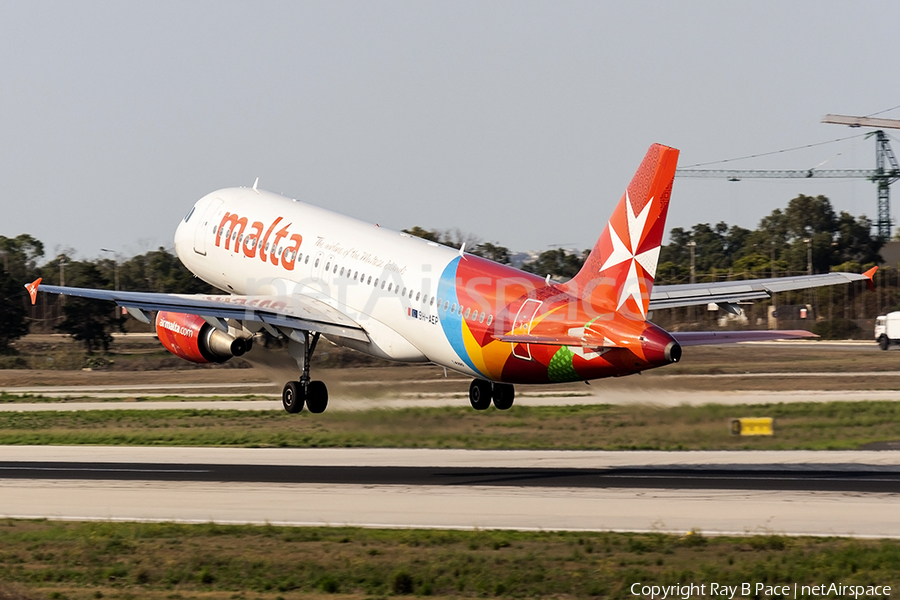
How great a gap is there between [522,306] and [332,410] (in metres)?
12.1

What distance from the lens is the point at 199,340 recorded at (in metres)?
44.1

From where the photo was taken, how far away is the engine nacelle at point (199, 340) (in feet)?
144

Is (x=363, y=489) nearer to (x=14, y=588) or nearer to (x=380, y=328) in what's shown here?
(x=380, y=328)

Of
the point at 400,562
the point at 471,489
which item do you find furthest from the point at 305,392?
the point at 400,562

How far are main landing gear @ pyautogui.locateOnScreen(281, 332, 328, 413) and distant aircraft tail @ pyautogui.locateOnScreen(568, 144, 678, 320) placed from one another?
13.3 m

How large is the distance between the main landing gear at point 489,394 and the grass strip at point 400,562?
13686mm

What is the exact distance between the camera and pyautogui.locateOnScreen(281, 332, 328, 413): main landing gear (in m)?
43.5

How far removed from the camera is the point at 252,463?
140 feet

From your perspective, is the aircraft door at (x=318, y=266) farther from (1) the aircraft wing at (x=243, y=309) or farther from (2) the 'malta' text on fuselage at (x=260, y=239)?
(2) the 'malta' text on fuselage at (x=260, y=239)

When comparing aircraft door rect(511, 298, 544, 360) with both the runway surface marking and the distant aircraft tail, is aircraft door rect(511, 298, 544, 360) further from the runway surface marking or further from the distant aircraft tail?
the runway surface marking

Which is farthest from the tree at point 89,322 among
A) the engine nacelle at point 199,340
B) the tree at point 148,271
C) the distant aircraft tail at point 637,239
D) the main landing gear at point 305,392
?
the distant aircraft tail at point 637,239

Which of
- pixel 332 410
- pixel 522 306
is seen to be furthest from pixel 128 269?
pixel 522 306

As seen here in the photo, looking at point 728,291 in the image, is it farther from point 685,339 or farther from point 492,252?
point 492,252

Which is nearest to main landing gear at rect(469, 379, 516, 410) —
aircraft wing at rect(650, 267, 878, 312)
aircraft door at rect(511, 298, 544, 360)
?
aircraft wing at rect(650, 267, 878, 312)
